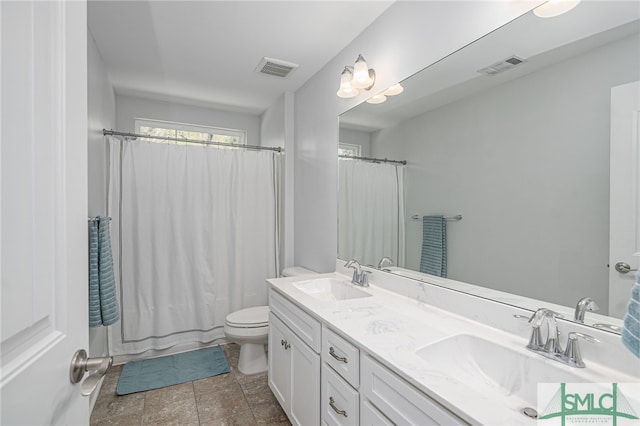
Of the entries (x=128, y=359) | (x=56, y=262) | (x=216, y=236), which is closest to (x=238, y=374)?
(x=128, y=359)

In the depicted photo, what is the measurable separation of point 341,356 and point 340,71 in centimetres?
195

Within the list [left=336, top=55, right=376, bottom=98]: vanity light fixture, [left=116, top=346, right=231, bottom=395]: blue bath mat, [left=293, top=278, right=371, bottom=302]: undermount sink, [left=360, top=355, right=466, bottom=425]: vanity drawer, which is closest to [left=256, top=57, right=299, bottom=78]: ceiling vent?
[left=336, top=55, right=376, bottom=98]: vanity light fixture

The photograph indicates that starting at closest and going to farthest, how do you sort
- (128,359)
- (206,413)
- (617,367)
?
(617,367), (206,413), (128,359)

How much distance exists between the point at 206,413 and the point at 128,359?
1151 millimetres

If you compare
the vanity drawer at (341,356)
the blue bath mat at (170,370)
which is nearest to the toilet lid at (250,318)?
the blue bath mat at (170,370)

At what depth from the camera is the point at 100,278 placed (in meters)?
1.92

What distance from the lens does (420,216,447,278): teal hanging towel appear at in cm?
155

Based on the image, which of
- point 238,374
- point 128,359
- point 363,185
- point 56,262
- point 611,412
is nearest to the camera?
point 56,262

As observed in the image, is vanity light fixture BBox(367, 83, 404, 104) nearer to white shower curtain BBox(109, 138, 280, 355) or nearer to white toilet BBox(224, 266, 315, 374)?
white shower curtain BBox(109, 138, 280, 355)

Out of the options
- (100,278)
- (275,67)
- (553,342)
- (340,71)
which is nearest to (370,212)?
(340,71)

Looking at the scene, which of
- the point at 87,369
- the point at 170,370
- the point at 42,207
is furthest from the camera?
the point at 170,370

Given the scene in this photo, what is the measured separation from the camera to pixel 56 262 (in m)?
0.55

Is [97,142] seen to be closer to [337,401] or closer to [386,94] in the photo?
[386,94]

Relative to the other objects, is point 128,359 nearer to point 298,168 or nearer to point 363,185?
point 298,168
